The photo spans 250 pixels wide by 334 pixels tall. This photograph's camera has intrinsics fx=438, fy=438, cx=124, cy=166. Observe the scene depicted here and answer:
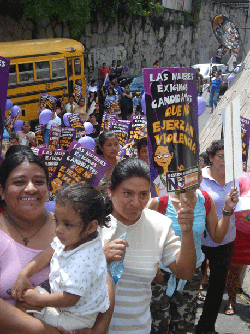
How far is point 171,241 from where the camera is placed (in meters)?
2.50

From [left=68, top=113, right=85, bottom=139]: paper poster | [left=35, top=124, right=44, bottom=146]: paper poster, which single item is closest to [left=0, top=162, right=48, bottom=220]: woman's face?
[left=35, top=124, right=44, bottom=146]: paper poster

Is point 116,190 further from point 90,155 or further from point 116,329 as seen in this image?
point 90,155

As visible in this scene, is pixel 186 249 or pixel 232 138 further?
pixel 232 138

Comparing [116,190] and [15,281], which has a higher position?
[116,190]

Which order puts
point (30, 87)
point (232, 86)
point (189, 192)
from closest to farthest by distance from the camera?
point (189, 192) < point (232, 86) < point (30, 87)

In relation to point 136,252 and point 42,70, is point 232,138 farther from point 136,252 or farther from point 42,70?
point 42,70

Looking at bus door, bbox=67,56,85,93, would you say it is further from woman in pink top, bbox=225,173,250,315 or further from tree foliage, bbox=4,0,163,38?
woman in pink top, bbox=225,173,250,315

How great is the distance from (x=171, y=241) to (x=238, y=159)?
0.62 metres

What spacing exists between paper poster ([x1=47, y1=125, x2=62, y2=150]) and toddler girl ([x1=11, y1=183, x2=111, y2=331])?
16.0ft

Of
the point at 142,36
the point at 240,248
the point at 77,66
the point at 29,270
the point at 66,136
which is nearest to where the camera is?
the point at 29,270

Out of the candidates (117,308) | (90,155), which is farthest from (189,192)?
(90,155)

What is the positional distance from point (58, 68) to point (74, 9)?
17.2 ft

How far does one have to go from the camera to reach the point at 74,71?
16.2 meters

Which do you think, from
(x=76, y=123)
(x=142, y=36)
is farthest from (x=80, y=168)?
(x=142, y=36)
